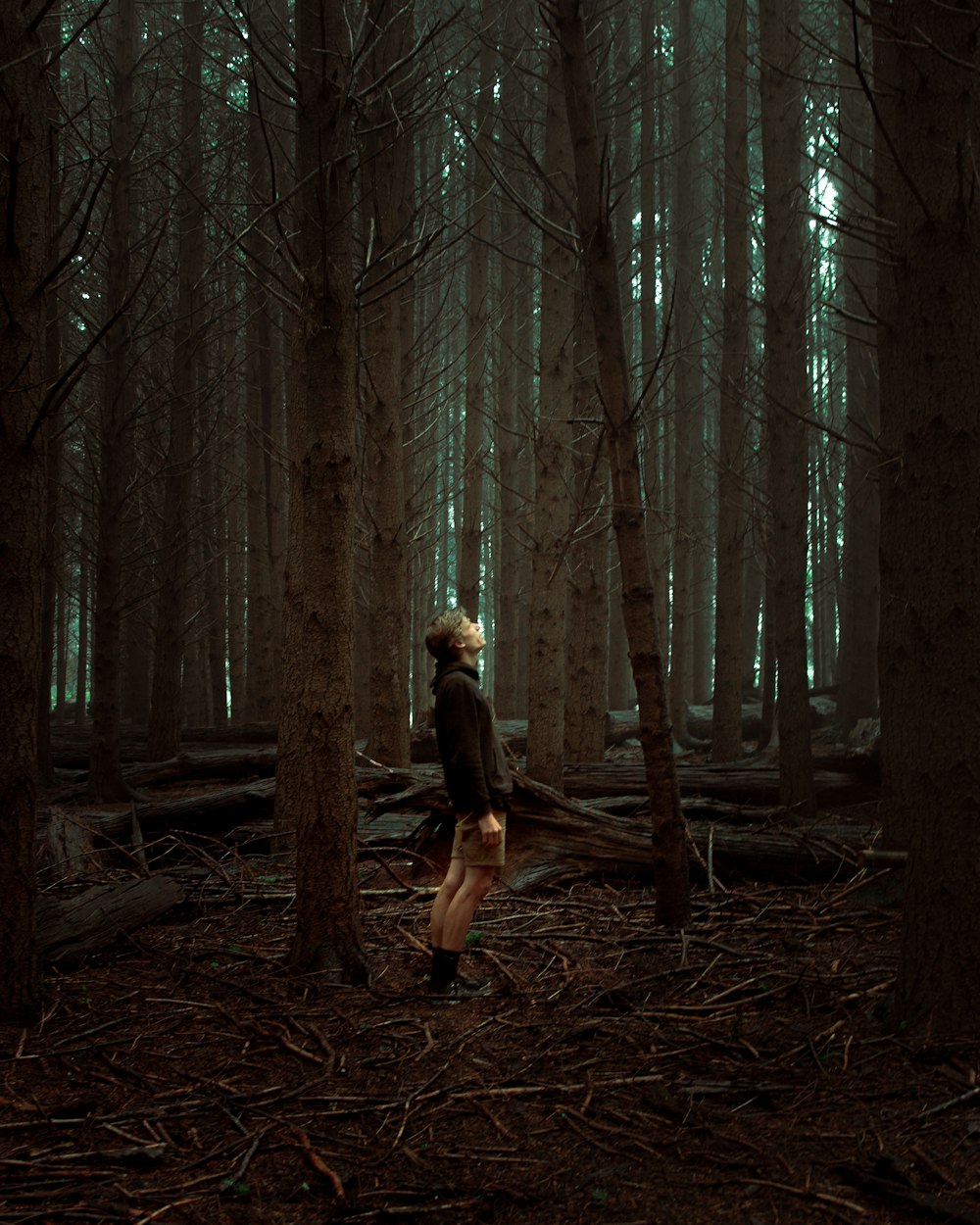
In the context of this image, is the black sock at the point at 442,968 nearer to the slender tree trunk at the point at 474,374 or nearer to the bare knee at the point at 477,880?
the bare knee at the point at 477,880

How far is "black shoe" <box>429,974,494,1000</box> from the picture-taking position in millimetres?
4750

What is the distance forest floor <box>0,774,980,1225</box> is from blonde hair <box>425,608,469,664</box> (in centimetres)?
153

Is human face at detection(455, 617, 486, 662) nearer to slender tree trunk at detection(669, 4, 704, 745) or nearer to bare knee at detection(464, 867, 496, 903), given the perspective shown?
bare knee at detection(464, 867, 496, 903)

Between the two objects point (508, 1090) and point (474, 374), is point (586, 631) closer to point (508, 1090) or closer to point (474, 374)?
point (474, 374)

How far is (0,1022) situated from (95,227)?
11.1m

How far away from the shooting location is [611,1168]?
2.98 m

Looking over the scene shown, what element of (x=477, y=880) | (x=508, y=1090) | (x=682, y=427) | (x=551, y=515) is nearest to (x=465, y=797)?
(x=477, y=880)

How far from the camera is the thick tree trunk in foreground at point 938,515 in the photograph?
12.2ft

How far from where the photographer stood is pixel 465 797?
16.7 feet

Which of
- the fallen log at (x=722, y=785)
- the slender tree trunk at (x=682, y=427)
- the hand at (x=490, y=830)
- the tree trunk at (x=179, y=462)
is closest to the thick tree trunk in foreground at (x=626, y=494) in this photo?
the hand at (x=490, y=830)

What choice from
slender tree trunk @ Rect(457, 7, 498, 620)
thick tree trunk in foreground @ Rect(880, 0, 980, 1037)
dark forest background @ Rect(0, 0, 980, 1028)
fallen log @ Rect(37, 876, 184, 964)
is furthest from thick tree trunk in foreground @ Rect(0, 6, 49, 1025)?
slender tree trunk @ Rect(457, 7, 498, 620)

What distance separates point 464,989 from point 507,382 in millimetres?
12557

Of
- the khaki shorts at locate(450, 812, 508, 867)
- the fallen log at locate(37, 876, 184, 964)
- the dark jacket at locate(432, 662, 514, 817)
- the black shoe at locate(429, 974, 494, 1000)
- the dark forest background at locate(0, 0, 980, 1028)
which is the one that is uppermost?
the dark forest background at locate(0, 0, 980, 1028)

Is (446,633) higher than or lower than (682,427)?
lower
